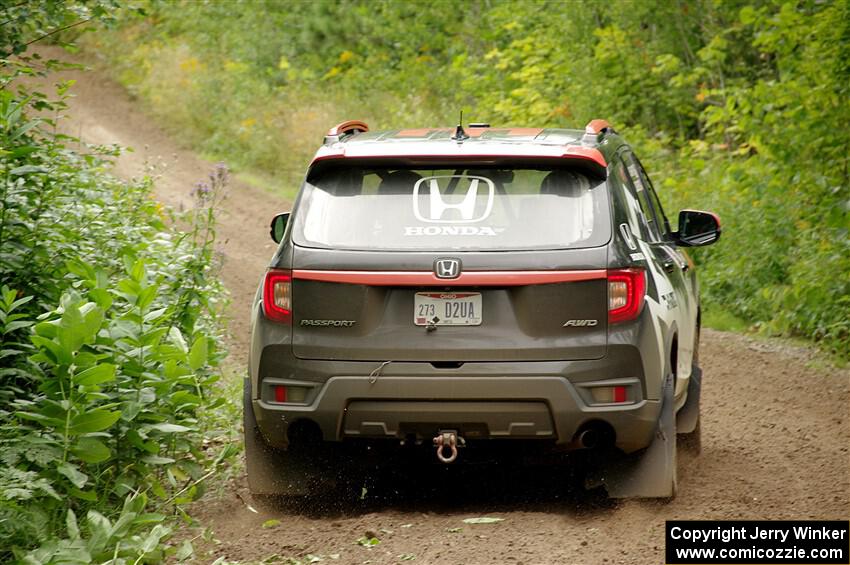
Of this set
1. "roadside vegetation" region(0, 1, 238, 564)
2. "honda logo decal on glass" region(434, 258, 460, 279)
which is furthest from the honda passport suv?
"roadside vegetation" region(0, 1, 238, 564)

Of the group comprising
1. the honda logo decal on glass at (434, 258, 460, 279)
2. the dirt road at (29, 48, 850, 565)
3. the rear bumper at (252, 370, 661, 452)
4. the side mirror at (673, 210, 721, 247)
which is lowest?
the dirt road at (29, 48, 850, 565)

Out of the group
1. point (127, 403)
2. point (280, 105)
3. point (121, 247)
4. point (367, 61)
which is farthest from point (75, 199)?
point (367, 61)

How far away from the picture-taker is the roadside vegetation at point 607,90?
11383mm

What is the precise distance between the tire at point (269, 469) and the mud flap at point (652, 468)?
1.46 m

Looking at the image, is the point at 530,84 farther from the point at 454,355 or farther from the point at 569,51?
the point at 454,355

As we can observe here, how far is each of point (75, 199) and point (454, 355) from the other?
2.84 meters

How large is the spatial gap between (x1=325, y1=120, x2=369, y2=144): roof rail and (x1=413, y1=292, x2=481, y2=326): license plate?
3.70 ft

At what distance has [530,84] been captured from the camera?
21.0m

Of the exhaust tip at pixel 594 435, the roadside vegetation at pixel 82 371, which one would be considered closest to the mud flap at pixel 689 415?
the exhaust tip at pixel 594 435

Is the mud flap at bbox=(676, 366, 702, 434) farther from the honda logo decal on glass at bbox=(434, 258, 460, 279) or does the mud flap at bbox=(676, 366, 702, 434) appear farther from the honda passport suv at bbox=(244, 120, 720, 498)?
the honda logo decal on glass at bbox=(434, 258, 460, 279)

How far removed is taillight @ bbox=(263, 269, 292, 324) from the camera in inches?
223

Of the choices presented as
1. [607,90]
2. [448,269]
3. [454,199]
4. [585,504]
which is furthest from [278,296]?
[607,90]

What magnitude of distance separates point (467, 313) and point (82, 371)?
5.58ft

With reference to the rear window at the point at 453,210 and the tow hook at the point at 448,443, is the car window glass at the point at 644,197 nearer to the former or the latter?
the rear window at the point at 453,210
